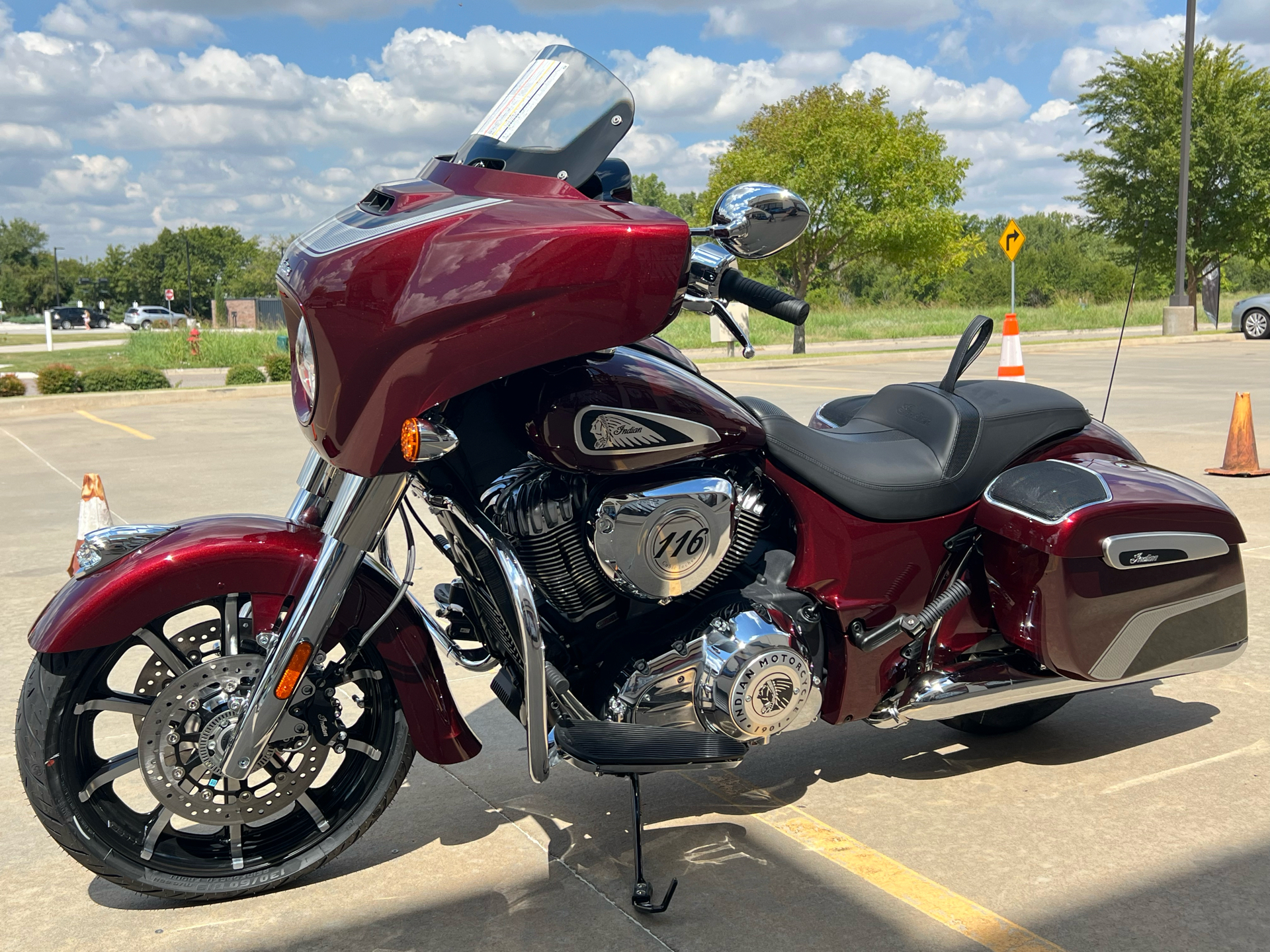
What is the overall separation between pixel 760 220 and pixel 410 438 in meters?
0.88

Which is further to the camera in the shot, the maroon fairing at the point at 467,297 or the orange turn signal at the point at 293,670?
the orange turn signal at the point at 293,670

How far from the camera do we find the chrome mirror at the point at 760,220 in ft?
8.01

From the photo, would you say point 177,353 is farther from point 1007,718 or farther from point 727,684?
point 727,684

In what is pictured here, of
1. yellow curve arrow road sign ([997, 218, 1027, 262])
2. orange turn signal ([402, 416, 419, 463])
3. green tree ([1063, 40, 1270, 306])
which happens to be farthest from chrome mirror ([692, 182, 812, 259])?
green tree ([1063, 40, 1270, 306])

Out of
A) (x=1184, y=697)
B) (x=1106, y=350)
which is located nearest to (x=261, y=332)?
(x=1106, y=350)

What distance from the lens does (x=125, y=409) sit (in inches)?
583

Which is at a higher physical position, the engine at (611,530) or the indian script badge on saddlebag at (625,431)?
the indian script badge on saddlebag at (625,431)

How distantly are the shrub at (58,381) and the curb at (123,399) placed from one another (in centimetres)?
23

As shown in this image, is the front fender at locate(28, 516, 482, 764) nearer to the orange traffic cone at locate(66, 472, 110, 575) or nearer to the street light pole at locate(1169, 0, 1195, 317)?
the orange traffic cone at locate(66, 472, 110, 575)

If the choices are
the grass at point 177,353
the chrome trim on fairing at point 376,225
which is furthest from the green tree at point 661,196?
the chrome trim on fairing at point 376,225

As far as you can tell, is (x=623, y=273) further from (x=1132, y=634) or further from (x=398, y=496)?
(x=1132, y=634)

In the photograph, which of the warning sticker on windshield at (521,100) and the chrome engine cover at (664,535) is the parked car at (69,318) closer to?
the warning sticker on windshield at (521,100)

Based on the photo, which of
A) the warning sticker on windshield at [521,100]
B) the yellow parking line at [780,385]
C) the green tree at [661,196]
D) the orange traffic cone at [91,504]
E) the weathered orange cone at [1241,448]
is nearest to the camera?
the warning sticker on windshield at [521,100]

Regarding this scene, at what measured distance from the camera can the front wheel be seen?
2.61 meters
